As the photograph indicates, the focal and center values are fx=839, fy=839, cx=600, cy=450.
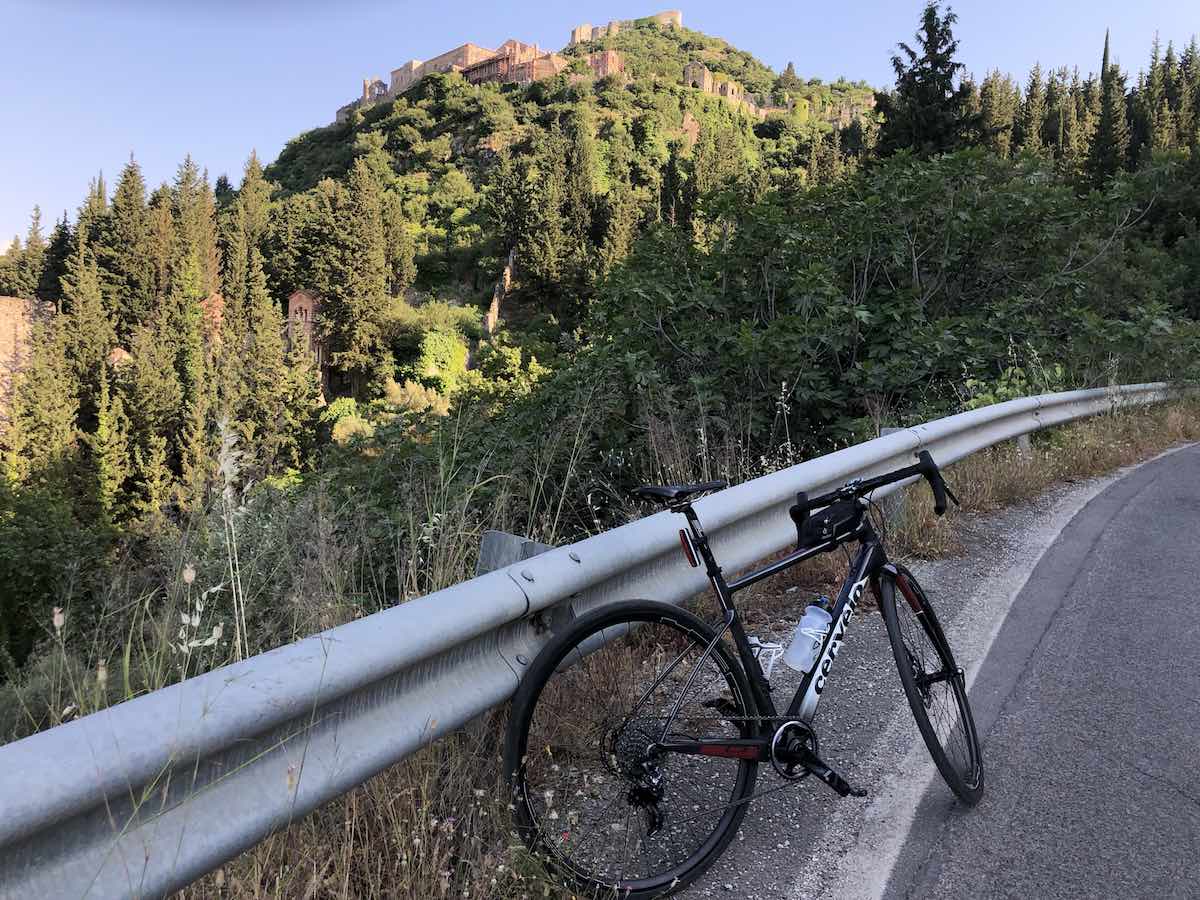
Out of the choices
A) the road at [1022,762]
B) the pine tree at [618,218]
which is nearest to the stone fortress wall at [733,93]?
the pine tree at [618,218]

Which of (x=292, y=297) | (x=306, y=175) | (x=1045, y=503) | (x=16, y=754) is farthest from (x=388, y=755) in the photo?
(x=306, y=175)

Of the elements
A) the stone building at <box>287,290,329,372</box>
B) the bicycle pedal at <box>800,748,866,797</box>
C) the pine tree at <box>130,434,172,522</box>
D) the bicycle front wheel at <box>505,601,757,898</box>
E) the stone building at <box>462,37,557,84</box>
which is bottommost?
the pine tree at <box>130,434,172,522</box>

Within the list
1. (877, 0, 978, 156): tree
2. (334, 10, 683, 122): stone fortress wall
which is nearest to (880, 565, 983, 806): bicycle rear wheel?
(877, 0, 978, 156): tree

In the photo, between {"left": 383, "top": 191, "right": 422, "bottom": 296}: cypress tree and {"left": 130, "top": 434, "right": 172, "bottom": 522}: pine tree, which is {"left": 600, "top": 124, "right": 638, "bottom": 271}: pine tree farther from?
{"left": 130, "top": 434, "right": 172, "bottom": 522}: pine tree

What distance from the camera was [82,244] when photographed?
6159cm

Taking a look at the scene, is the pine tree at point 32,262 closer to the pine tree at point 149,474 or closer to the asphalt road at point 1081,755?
the pine tree at point 149,474

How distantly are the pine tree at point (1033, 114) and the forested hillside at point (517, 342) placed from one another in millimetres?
446

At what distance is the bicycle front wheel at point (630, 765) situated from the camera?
2.03m

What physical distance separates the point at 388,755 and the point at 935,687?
5.82 ft

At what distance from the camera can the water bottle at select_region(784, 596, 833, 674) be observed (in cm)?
246

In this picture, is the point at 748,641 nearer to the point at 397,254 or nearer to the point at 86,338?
the point at 86,338

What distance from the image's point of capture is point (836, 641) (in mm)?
2510

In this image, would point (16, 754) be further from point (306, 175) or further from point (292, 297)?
point (306, 175)

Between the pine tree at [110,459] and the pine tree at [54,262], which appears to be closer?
the pine tree at [110,459]
